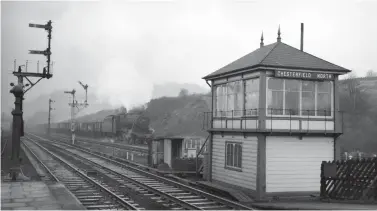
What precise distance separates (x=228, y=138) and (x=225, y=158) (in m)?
0.95

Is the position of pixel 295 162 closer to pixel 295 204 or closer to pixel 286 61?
pixel 295 204

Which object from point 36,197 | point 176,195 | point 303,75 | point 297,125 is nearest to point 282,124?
point 297,125

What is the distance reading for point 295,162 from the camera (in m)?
15.1

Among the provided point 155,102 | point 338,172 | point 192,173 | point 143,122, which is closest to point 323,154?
point 338,172

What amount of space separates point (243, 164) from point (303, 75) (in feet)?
14.4

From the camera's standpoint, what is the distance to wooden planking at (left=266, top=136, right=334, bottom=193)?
14.8 m

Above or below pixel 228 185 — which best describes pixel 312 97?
above

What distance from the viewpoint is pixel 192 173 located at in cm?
2200

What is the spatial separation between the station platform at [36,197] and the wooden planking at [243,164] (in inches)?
264

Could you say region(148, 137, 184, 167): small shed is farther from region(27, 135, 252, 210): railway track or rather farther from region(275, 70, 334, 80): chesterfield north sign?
region(275, 70, 334, 80): chesterfield north sign

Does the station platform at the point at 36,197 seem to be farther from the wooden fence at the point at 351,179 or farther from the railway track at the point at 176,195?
the wooden fence at the point at 351,179

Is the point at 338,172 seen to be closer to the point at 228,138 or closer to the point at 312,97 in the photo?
the point at 312,97

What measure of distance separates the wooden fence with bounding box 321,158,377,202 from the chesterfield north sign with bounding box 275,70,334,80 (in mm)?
3594

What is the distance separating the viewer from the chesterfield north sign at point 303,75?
15.0 metres
